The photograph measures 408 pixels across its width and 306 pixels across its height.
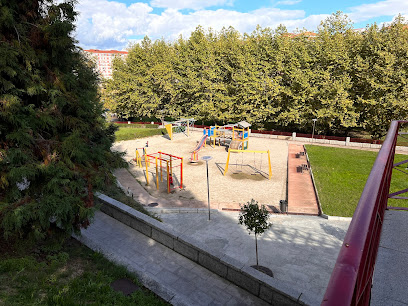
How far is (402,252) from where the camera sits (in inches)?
131

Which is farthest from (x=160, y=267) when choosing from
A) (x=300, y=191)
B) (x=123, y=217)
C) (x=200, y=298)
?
(x=300, y=191)

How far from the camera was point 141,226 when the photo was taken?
9867mm

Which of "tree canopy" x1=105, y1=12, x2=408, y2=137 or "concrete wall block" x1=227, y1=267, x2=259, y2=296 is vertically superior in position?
"tree canopy" x1=105, y1=12, x2=408, y2=137

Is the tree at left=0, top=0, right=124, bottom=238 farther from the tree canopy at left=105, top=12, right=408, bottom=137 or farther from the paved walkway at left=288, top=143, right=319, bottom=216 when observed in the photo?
the tree canopy at left=105, top=12, right=408, bottom=137

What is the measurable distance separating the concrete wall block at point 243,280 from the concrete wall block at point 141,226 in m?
3.39

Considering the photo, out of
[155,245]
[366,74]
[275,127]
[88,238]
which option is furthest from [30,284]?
[275,127]

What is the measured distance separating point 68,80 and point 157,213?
8099 mm

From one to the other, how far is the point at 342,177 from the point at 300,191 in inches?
185

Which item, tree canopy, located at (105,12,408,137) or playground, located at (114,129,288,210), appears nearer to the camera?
playground, located at (114,129,288,210)

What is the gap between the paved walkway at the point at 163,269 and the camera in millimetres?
6907

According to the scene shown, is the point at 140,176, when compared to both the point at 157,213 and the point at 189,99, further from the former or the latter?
the point at 189,99

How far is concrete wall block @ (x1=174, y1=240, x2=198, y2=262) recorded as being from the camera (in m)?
8.23

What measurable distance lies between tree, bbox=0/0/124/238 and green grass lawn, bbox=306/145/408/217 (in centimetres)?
1209

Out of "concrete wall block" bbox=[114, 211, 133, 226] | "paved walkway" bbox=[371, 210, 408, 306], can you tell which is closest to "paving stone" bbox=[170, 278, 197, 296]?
"concrete wall block" bbox=[114, 211, 133, 226]
